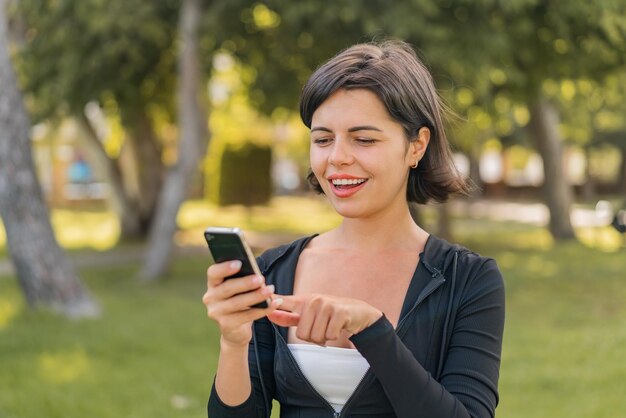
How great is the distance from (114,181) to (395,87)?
16788mm

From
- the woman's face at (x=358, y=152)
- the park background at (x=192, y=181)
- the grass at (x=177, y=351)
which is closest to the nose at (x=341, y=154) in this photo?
the woman's face at (x=358, y=152)

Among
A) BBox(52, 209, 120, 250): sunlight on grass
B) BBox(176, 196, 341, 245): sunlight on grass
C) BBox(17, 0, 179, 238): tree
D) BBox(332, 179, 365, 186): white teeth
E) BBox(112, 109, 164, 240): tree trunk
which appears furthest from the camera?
BBox(176, 196, 341, 245): sunlight on grass

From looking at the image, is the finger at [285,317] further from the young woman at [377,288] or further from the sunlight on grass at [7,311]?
the sunlight on grass at [7,311]

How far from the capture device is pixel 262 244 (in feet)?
59.3

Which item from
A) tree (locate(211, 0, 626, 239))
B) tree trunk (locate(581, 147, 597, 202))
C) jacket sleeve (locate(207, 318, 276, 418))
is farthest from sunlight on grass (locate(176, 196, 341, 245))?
jacket sleeve (locate(207, 318, 276, 418))

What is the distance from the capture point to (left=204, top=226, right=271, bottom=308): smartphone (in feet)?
5.53

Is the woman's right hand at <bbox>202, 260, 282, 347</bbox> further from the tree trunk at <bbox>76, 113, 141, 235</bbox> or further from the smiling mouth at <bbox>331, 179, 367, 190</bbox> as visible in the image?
the tree trunk at <bbox>76, 113, 141, 235</bbox>

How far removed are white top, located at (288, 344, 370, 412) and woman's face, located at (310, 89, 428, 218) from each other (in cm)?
32

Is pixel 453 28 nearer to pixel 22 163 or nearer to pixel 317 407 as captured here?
pixel 22 163

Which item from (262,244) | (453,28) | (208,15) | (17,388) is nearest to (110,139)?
(262,244)

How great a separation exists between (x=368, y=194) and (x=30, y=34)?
1412 cm

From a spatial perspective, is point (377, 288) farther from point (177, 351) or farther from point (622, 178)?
point (622, 178)

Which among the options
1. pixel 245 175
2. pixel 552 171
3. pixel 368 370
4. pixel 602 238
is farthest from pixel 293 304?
pixel 245 175

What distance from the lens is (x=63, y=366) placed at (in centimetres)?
753
